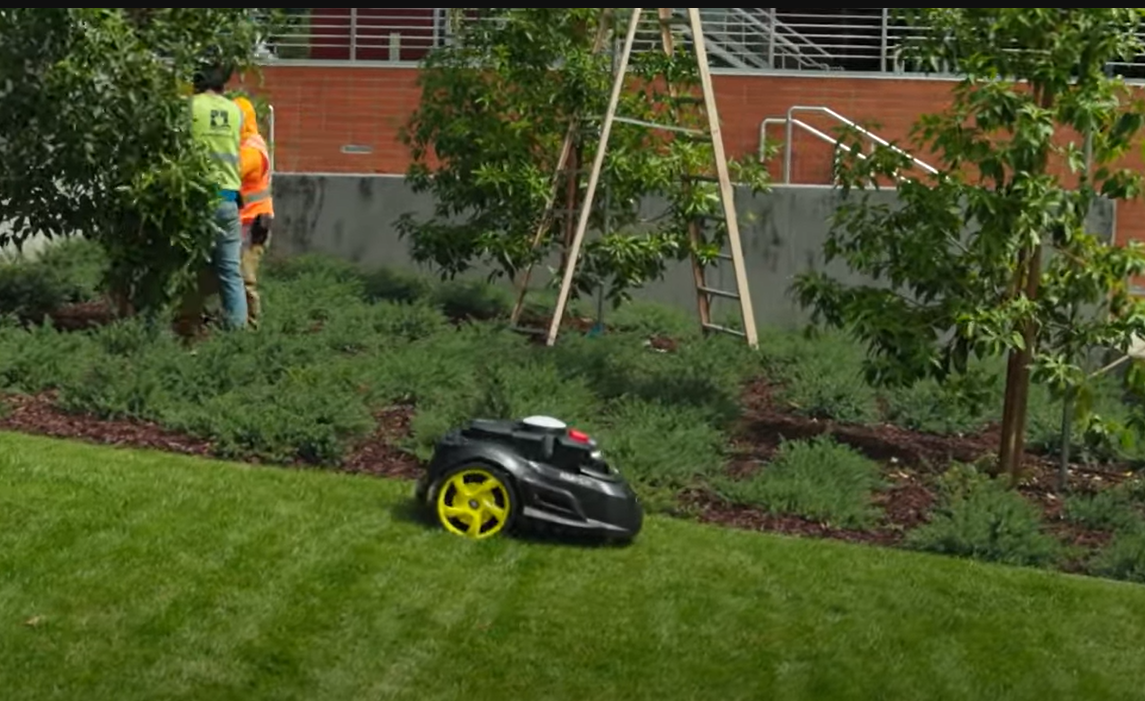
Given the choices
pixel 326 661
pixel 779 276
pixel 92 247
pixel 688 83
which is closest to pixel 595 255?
pixel 688 83

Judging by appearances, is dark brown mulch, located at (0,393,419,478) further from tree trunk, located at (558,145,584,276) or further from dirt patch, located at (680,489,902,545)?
tree trunk, located at (558,145,584,276)

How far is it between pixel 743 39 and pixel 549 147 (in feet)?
24.3

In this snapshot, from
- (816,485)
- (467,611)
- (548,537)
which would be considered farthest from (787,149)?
(467,611)

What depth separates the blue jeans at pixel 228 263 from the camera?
11219 millimetres

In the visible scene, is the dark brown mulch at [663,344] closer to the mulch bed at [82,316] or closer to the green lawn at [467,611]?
the mulch bed at [82,316]

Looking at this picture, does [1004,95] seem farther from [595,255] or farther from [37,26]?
[37,26]

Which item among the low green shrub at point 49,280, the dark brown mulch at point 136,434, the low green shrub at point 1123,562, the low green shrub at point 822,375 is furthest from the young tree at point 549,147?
the low green shrub at point 1123,562

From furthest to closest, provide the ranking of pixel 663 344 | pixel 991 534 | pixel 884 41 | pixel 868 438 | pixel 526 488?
pixel 884 41 → pixel 663 344 → pixel 868 438 → pixel 991 534 → pixel 526 488

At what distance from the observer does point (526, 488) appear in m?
7.48

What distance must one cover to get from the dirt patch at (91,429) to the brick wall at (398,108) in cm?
859

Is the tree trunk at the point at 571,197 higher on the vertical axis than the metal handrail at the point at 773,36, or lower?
lower

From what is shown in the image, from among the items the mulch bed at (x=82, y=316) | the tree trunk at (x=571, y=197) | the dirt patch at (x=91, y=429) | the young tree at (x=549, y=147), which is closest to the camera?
the dirt patch at (x=91, y=429)

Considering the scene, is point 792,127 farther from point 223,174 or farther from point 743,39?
point 223,174

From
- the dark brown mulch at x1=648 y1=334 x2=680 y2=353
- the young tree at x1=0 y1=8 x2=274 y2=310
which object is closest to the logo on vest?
the young tree at x1=0 y1=8 x2=274 y2=310
